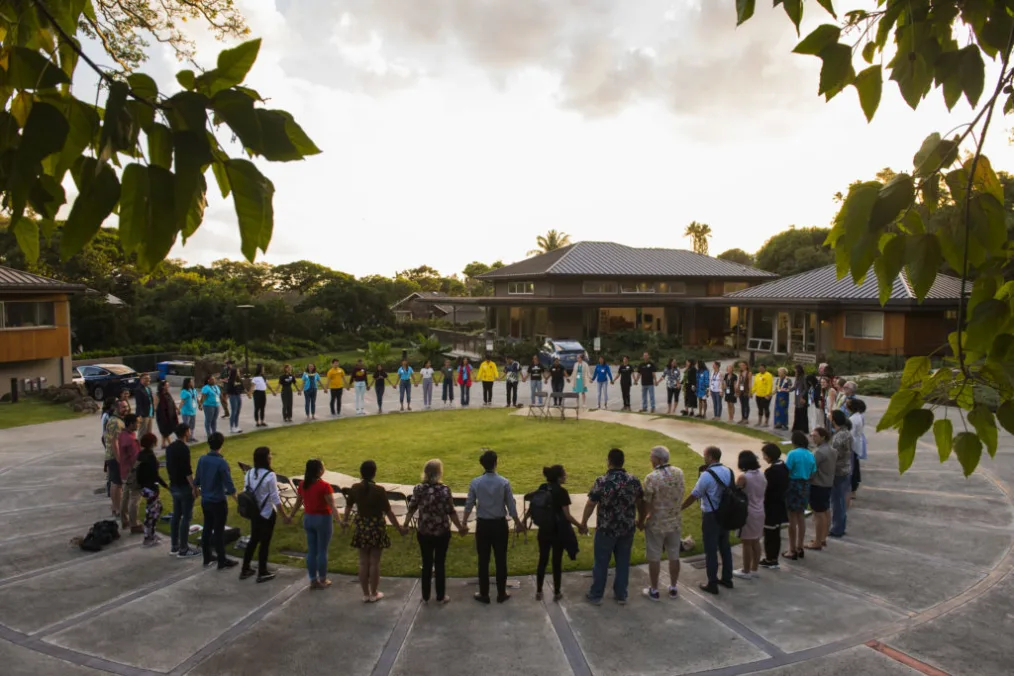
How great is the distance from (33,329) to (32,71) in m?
28.7

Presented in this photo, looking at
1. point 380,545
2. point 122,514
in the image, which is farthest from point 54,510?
point 380,545

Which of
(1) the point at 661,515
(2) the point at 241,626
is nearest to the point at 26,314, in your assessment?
(2) the point at 241,626

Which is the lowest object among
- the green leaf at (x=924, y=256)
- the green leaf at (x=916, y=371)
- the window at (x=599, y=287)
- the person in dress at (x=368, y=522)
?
the person in dress at (x=368, y=522)

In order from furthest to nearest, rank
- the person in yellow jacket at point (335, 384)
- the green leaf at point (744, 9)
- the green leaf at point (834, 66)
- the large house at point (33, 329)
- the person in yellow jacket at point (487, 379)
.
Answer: the large house at point (33, 329)
the person in yellow jacket at point (487, 379)
the person in yellow jacket at point (335, 384)
the green leaf at point (744, 9)
the green leaf at point (834, 66)

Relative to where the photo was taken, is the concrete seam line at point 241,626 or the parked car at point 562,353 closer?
the concrete seam line at point 241,626

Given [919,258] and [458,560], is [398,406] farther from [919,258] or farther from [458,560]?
[919,258]

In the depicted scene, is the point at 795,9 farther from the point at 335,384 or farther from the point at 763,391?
the point at 335,384

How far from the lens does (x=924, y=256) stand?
6.53 ft

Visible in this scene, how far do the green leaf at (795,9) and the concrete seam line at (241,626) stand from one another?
6.72 metres

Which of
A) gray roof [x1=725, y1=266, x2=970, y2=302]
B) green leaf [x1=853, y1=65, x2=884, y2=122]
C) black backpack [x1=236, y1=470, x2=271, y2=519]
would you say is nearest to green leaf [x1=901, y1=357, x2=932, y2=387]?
green leaf [x1=853, y1=65, x2=884, y2=122]

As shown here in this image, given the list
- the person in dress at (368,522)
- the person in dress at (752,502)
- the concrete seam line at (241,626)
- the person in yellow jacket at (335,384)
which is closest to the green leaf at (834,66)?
the person in dress at (368,522)

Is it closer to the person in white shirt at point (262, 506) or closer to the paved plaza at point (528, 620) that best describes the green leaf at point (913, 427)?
the paved plaza at point (528, 620)

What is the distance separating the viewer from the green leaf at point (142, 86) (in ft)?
5.42

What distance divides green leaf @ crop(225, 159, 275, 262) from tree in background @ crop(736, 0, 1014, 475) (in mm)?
1590
